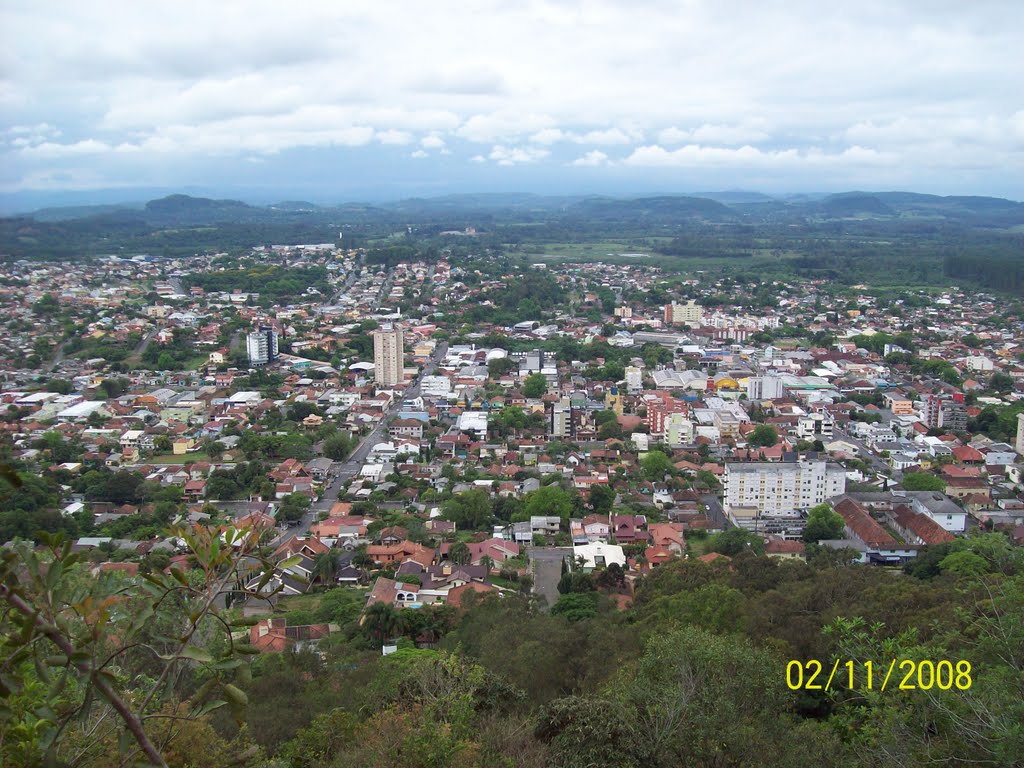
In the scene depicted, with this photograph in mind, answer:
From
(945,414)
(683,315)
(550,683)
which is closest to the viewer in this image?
(550,683)

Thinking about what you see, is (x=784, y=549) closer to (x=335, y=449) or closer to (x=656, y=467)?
(x=656, y=467)

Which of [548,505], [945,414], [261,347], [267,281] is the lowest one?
[548,505]

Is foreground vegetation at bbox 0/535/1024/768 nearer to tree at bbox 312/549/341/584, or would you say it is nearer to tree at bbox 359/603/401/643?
tree at bbox 359/603/401/643

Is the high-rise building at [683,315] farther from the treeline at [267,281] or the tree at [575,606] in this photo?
the tree at [575,606]

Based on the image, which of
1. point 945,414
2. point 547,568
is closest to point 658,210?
point 945,414

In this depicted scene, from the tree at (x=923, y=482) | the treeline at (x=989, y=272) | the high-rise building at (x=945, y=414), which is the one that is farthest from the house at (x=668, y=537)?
the treeline at (x=989, y=272)

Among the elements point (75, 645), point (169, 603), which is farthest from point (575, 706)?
point (75, 645)
